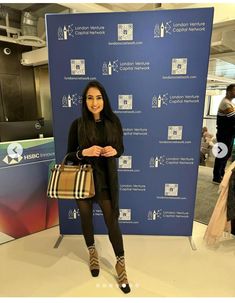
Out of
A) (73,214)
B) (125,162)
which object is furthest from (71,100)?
(73,214)

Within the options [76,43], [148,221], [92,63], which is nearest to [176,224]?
[148,221]

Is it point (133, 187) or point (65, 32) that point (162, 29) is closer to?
point (65, 32)

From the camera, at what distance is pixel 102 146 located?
1.68 m

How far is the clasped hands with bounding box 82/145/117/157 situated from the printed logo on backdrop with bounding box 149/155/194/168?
2.05ft

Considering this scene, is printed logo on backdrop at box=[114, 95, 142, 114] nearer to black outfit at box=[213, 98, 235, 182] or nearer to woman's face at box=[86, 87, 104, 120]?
woman's face at box=[86, 87, 104, 120]

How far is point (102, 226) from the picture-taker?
93.8 inches

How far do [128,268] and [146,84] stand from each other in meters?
1.59

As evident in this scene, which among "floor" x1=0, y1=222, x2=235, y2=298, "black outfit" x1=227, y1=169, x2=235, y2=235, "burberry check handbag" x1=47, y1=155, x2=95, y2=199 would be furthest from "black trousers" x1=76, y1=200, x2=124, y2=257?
"black outfit" x1=227, y1=169, x2=235, y2=235

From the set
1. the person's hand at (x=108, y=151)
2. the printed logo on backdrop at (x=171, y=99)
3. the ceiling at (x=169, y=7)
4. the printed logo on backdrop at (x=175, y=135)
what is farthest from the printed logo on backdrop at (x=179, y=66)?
the ceiling at (x=169, y=7)

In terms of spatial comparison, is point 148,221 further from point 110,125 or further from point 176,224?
point 110,125

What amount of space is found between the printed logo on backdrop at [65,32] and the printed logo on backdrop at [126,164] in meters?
1.15

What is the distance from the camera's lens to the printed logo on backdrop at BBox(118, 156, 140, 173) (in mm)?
2146

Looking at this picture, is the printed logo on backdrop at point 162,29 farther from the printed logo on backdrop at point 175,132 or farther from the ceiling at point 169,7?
the ceiling at point 169,7
